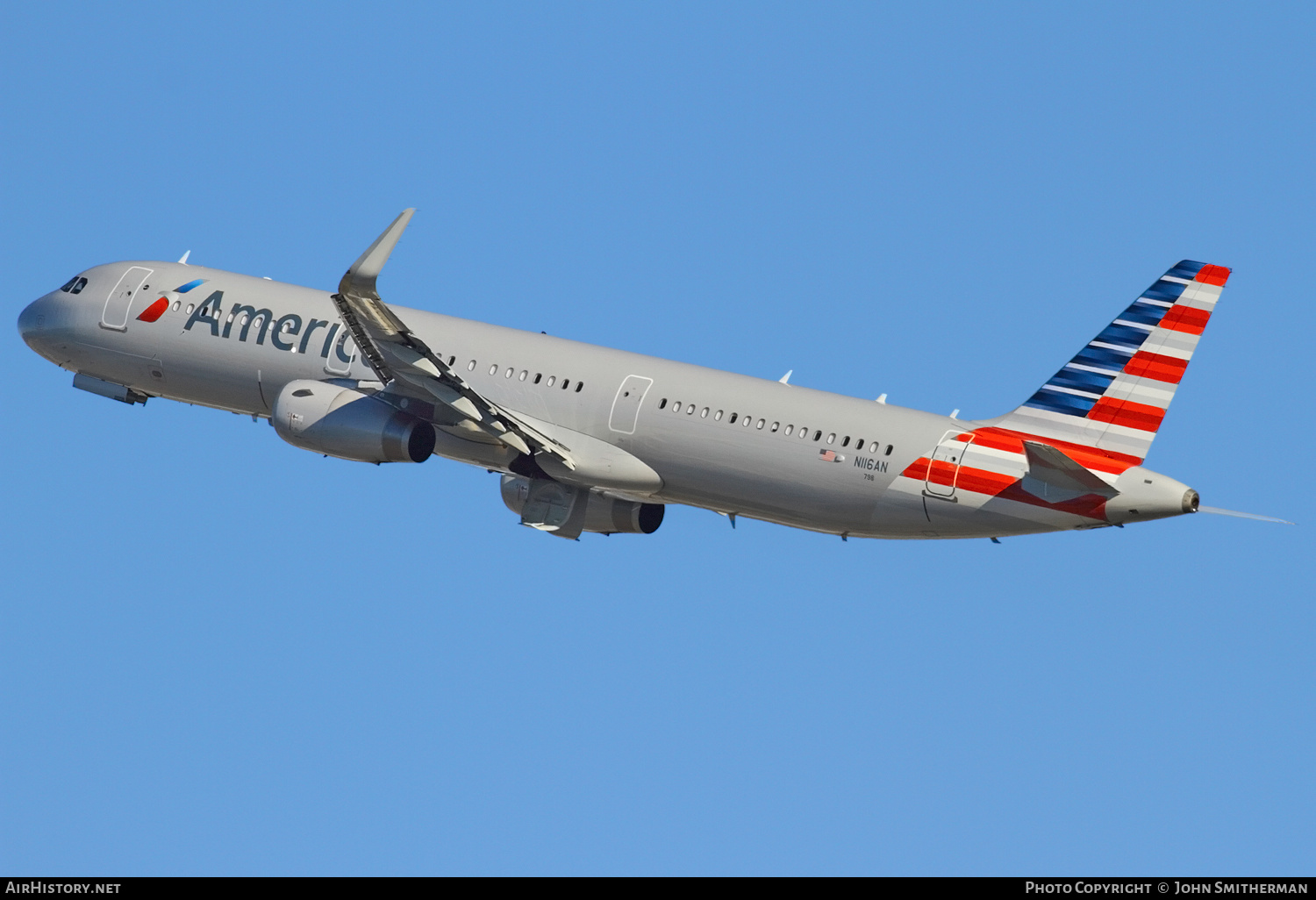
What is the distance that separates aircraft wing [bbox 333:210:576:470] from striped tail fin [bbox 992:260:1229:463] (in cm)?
1102

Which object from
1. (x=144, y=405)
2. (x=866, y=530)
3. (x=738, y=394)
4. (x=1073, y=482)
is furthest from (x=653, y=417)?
(x=144, y=405)

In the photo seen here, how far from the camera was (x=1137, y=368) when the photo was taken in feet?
130

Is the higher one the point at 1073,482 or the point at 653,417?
the point at 653,417

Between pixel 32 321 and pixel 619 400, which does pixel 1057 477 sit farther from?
pixel 32 321

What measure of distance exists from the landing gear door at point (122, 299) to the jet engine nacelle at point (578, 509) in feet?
33.7

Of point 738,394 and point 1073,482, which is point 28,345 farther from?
point 1073,482

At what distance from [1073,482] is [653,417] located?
945 cm

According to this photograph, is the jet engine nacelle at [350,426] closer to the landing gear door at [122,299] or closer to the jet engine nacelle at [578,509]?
the jet engine nacelle at [578,509]

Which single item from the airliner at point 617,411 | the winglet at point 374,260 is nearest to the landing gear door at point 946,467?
the airliner at point 617,411

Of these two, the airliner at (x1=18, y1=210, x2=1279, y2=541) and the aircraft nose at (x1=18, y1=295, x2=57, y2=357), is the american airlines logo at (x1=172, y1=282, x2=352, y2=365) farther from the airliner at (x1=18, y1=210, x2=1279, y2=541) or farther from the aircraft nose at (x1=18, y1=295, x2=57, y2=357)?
the aircraft nose at (x1=18, y1=295, x2=57, y2=357)
